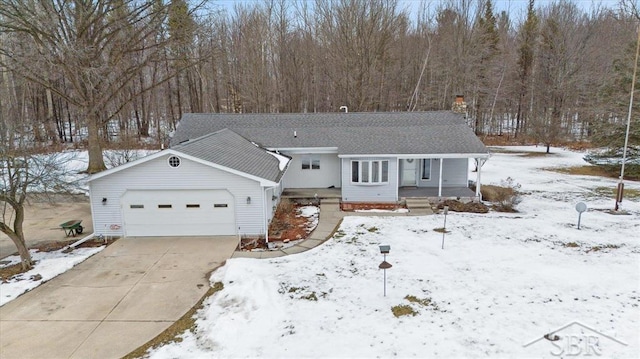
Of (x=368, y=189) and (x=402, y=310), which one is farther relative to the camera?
Result: (x=368, y=189)

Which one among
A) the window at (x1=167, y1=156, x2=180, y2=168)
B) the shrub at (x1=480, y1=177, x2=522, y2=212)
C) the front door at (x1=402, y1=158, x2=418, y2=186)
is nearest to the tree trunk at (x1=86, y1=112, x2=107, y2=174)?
the window at (x1=167, y1=156, x2=180, y2=168)

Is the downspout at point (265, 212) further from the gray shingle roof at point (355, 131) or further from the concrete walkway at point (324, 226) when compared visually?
the gray shingle roof at point (355, 131)

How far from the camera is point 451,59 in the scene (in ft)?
121

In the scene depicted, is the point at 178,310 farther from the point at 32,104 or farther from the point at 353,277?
the point at 32,104

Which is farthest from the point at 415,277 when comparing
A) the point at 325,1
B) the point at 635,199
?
the point at 325,1

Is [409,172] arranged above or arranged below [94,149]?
below

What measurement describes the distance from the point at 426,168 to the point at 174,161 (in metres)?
11.4

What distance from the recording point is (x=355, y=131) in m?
18.6

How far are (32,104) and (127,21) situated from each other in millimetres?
23888

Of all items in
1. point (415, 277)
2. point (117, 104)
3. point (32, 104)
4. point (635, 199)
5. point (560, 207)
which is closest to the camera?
point (415, 277)

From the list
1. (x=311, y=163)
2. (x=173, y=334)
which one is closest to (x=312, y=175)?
(x=311, y=163)

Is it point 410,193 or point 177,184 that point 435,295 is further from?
point 410,193

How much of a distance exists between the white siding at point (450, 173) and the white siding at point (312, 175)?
13.4 ft

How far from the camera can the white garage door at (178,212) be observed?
12445 millimetres
